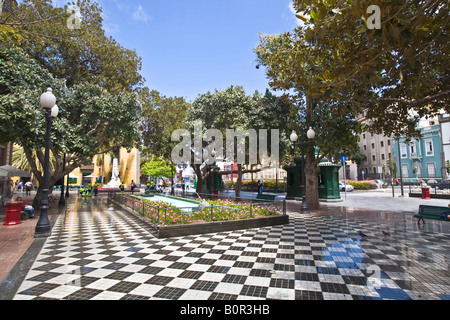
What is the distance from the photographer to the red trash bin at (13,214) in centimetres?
888

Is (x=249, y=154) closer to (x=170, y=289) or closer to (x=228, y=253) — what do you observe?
(x=228, y=253)

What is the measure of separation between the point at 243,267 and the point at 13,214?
30.5ft

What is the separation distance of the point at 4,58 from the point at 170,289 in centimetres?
1331

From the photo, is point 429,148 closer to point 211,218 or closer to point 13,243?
point 211,218

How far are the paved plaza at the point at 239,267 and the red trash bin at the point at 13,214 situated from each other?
115 inches

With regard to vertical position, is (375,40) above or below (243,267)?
above

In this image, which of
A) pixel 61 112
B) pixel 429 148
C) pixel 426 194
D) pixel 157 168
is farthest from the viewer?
pixel 157 168

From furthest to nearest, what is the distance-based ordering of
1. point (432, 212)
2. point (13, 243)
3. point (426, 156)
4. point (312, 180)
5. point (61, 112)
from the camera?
point (426, 156)
point (312, 180)
point (61, 112)
point (432, 212)
point (13, 243)

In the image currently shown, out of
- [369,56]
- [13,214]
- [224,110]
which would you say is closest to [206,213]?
[369,56]

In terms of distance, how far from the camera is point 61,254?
549 centimetres

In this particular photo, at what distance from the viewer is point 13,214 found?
29.5ft

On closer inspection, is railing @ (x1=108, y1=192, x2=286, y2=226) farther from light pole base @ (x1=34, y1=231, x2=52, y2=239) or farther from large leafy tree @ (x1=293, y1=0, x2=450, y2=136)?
large leafy tree @ (x1=293, y1=0, x2=450, y2=136)
